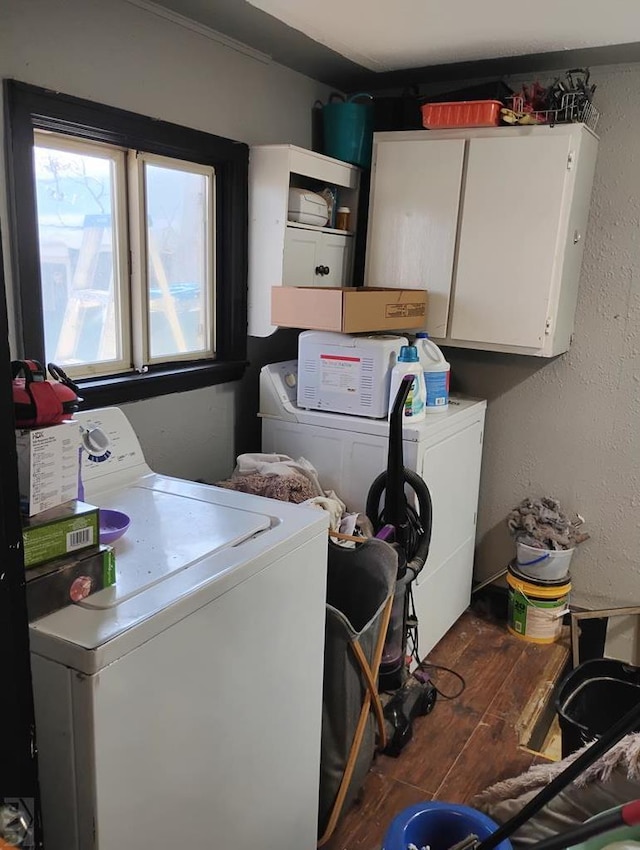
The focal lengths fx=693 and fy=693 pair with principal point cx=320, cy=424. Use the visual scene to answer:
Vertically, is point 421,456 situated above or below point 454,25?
below

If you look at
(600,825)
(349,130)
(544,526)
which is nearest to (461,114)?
(349,130)

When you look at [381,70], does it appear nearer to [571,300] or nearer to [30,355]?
[571,300]

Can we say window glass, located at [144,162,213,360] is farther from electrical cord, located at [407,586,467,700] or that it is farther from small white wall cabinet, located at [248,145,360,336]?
electrical cord, located at [407,586,467,700]

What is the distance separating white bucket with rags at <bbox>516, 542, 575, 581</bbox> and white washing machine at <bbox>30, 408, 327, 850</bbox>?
4.93 ft

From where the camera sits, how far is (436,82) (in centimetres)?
293

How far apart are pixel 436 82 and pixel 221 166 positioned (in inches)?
42.4

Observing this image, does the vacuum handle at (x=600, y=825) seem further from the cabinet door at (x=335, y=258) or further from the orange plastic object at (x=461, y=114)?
the orange plastic object at (x=461, y=114)

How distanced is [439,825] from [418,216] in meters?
2.14

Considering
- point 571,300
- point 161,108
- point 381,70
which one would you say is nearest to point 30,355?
point 161,108

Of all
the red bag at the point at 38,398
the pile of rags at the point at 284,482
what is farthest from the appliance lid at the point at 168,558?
the pile of rags at the point at 284,482

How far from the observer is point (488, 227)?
8.72 feet

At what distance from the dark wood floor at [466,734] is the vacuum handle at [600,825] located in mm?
988

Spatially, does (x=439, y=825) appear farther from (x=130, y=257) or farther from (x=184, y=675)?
(x=130, y=257)

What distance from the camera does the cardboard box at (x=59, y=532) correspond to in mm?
1060
